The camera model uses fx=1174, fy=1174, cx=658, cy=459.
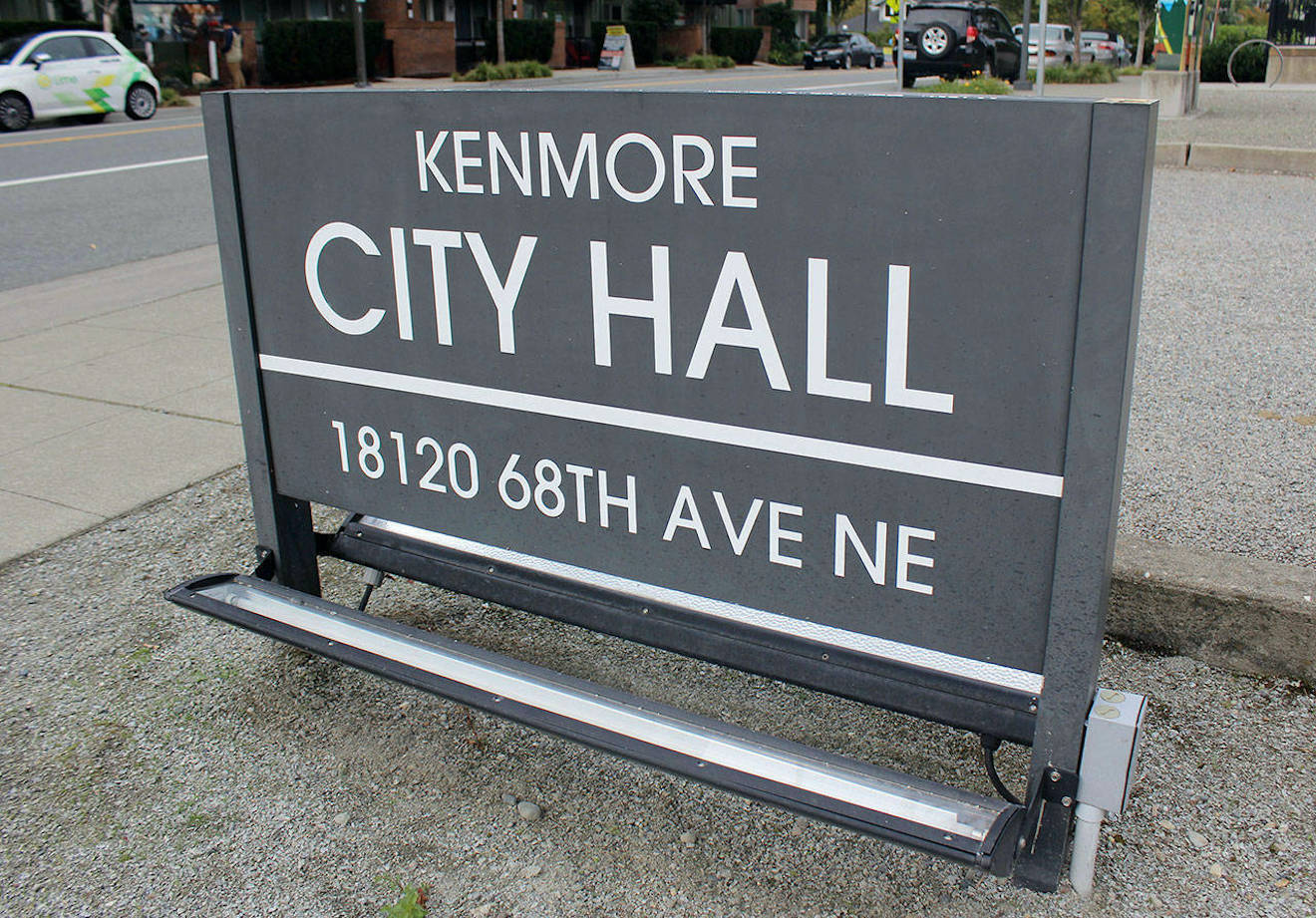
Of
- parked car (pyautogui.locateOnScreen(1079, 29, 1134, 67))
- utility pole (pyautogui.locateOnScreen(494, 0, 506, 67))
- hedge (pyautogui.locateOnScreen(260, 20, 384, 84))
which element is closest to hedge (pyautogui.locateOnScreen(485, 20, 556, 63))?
utility pole (pyautogui.locateOnScreen(494, 0, 506, 67))

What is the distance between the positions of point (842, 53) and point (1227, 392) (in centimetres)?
5208

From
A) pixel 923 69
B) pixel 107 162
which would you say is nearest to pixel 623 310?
pixel 107 162

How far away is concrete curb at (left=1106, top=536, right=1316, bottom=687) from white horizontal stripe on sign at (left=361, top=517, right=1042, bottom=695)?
3.30 feet

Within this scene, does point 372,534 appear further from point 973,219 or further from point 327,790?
point 973,219

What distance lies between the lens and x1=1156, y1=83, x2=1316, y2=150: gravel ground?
45.6ft

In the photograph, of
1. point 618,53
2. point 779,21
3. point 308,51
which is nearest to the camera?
point 308,51

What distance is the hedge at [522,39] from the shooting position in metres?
43.6

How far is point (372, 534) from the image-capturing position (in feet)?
10.7

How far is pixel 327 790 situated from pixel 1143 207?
2.10 metres

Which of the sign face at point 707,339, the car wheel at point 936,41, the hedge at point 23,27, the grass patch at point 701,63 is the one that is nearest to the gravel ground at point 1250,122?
the car wheel at point 936,41

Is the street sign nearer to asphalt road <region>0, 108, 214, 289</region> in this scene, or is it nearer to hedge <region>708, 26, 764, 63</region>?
hedge <region>708, 26, 764, 63</region>

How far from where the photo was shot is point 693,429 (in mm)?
2445

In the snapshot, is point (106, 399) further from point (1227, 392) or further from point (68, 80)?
point (68, 80)

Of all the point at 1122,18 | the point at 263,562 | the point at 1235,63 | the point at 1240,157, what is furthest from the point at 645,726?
the point at 1122,18
